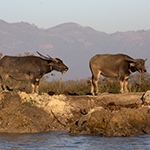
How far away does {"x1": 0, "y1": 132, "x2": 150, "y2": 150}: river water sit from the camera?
11.9 m

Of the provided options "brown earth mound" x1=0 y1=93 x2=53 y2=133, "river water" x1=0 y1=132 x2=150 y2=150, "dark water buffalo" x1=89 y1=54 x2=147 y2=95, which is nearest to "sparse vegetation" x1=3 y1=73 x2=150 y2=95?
"dark water buffalo" x1=89 y1=54 x2=147 y2=95

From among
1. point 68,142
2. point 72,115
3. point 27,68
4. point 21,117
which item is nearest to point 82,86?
point 27,68

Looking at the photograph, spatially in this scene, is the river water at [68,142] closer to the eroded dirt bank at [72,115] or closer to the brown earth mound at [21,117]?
the eroded dirt bank at [72,115]

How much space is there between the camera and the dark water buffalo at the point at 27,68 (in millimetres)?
21297

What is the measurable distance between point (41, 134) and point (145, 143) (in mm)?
4592

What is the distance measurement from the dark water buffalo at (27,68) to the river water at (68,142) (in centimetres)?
716

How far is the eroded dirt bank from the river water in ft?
2.27

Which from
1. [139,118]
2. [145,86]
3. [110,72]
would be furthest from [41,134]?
[145,86]

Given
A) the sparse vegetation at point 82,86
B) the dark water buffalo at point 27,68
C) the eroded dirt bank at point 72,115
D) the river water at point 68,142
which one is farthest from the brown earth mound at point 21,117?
the sparse vegetation at point 82,86

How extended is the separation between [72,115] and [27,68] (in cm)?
523

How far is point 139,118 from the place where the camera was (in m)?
15.1

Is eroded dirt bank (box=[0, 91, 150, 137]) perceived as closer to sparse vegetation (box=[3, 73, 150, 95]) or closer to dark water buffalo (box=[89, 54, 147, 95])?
dark water buffalo (box=[89, 54, 147, 95])

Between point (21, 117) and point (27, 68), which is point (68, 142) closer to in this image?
point (21, 117)

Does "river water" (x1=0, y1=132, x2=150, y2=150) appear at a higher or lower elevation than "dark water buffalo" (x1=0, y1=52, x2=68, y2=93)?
lower
